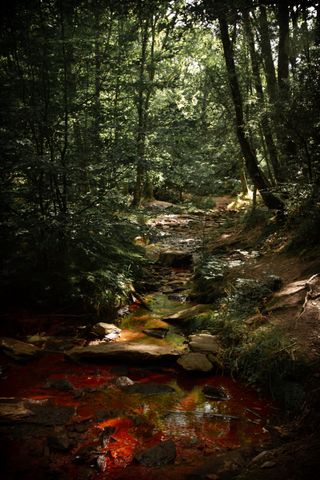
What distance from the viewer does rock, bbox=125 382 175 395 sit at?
4602mm

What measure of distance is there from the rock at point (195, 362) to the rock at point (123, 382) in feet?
2.69

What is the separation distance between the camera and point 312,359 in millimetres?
4465

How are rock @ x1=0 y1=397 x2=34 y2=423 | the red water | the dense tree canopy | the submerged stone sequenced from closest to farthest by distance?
the red water → rock @ x1=0 y1=397 x2=34 y2=423 → the submerged stone → the dense tree canopy

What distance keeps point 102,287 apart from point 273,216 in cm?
679

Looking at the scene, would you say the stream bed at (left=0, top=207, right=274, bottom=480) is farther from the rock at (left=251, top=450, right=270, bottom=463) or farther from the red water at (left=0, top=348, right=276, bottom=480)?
the rock at (left=251, top=450, right=270, bottom=463)

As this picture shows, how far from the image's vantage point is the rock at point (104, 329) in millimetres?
6332

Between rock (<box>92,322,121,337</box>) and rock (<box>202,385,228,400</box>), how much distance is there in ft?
7.50

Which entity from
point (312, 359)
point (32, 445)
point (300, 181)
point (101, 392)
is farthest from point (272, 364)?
point (300, 181)

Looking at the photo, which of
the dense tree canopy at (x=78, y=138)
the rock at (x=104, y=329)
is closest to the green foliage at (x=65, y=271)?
the dense tree canopy at (x=78, y=138)

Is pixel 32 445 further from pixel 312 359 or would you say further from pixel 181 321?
pixel 181 321

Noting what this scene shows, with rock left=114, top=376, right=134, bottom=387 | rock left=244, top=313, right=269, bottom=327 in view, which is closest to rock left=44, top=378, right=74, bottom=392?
rock left=114, top=376, right=134, bottom=387

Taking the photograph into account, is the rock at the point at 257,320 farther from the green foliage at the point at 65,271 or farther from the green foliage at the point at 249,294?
the green foliage at the point at 65,271

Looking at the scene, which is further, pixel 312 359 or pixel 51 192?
pixel 51 192

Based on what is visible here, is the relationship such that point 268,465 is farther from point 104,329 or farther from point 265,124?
point 265,124
